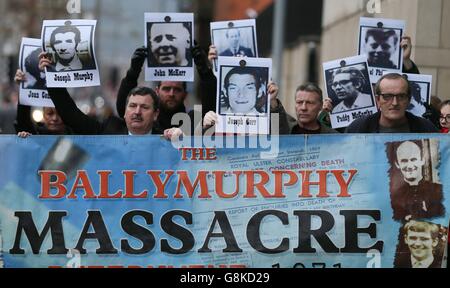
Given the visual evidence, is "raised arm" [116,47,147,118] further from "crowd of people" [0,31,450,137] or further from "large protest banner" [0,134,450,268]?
"large protest banner" [0,134,450,268]

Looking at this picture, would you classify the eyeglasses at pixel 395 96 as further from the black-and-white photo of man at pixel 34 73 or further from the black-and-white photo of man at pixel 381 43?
the black-and-white photo of man at pixel 34 73

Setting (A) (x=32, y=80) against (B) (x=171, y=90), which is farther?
(B) (x=171, y=90)

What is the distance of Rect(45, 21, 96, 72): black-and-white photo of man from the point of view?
798cm

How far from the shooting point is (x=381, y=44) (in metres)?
8.86

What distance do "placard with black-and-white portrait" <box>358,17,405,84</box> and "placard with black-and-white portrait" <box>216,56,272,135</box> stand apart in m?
1.88

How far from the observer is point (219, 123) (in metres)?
7.18

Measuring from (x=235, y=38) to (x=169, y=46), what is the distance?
0.55 meters

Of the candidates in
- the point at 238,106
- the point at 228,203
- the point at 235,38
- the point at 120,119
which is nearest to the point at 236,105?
the point at 238,106

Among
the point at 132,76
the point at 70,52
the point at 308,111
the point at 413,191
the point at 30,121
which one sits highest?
the point at 70,52

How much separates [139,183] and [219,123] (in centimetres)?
71

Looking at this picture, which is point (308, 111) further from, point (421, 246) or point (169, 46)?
point (421, 246)

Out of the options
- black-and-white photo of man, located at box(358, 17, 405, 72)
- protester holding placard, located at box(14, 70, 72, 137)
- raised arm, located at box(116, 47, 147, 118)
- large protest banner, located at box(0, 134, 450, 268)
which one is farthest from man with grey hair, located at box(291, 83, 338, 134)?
protester holding placard, located at box(14, 70, 72, 137)

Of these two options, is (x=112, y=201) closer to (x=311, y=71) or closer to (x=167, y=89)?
(x=167, y=89)

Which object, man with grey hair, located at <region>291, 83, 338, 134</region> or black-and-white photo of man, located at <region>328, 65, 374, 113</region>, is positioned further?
black-and-white photo of man, located at <region>328, 65, 374, 113</region>
